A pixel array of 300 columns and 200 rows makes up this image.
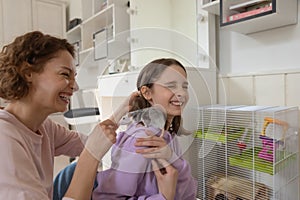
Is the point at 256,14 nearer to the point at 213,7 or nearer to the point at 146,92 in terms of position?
the point at 213,7

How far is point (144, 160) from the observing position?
55 centimetres

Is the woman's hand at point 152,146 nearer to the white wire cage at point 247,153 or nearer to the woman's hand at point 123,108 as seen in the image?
the woman's hand at point 123,108

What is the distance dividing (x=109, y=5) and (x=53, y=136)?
1.30 metres

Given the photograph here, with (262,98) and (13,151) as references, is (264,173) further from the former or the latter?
(13,151)

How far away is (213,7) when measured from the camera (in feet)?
3.85

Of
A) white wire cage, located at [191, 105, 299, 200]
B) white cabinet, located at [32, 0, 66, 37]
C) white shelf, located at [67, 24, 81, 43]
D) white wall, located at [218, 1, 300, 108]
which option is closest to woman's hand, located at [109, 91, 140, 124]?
white wire cage, located at [191, 105, 299, 200]

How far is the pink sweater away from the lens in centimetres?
44

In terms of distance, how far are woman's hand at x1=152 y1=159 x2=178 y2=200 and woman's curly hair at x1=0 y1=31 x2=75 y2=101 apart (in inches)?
13.4

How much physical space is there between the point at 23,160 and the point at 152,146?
0.84ft

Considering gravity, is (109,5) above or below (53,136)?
above

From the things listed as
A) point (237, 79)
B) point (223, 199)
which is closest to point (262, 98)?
point (237, 79)

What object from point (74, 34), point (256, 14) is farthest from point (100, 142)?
point (74, 34)

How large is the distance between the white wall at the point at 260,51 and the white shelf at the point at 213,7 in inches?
5.0

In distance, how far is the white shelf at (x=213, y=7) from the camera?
1132 mm
